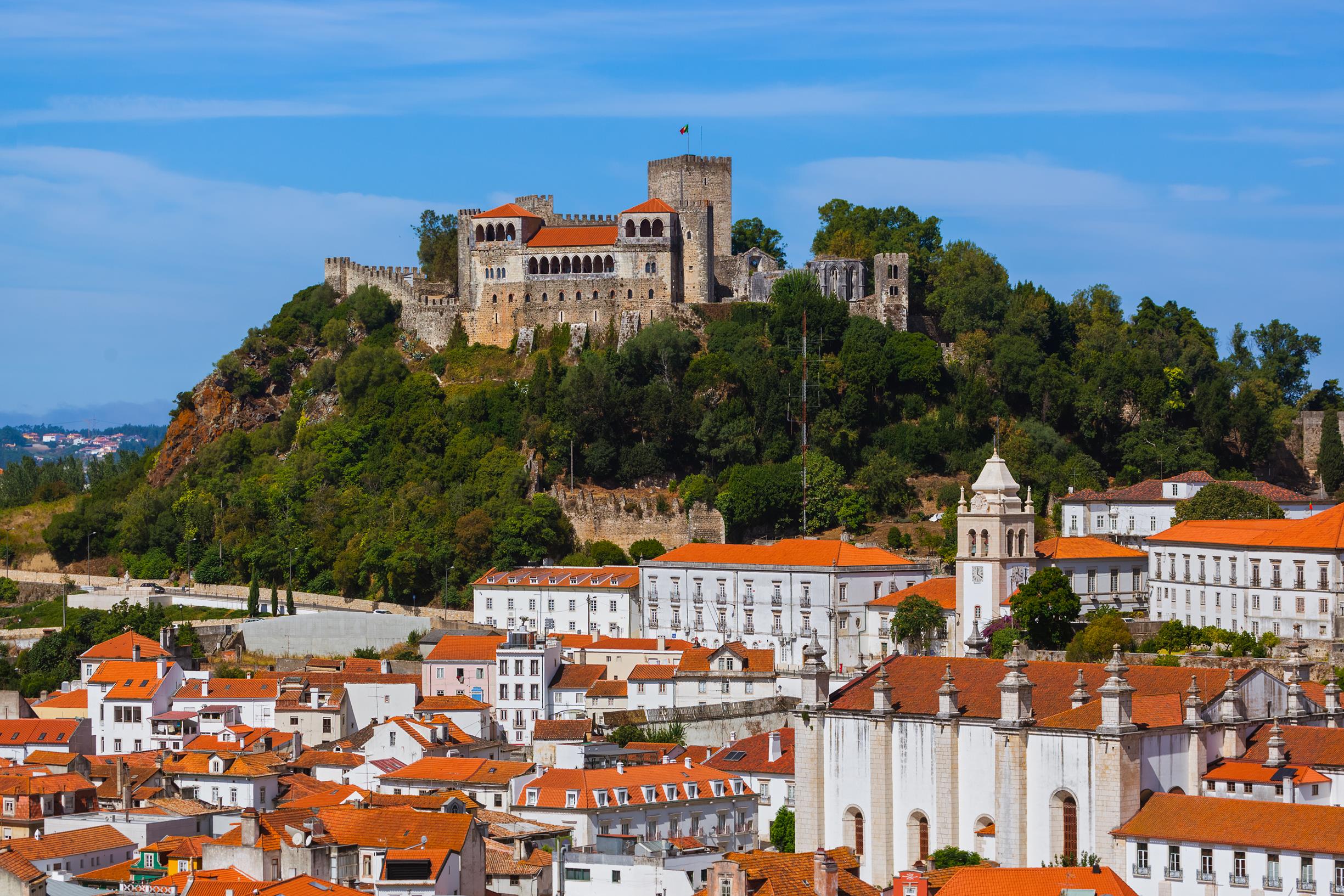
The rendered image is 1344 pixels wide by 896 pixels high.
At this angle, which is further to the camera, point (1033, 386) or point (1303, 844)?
point (1033, 386)

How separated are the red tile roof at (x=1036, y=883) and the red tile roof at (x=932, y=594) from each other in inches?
966

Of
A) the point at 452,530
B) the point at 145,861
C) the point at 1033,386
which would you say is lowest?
the point at 145,861

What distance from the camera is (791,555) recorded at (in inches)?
2781

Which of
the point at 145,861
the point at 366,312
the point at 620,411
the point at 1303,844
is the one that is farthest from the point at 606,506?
the point at 1303,844

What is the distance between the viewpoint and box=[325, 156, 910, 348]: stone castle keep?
90.1 m

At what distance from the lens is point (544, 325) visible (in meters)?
92.2

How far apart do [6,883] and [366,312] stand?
59502mm

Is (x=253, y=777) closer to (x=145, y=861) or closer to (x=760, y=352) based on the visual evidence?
(x=145, y=861)

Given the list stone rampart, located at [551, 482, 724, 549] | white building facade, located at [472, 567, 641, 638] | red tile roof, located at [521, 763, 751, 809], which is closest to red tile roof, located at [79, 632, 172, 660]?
white building facade, located at [472, 567, 641, 638]

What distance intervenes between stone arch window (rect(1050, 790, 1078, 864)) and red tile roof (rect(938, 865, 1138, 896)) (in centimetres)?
203

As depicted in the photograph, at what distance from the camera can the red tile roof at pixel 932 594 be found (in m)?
64.9

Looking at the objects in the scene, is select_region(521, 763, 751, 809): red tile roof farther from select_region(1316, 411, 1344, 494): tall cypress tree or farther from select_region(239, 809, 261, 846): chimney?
select_region(1316, 411, 1344, 494): tall cypress tree

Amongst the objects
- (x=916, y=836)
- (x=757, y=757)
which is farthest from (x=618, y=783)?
(x=916, y=836)

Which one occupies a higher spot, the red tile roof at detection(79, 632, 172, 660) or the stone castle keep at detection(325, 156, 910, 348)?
the stone castle keep at detection(325, 156, 910, 348)
